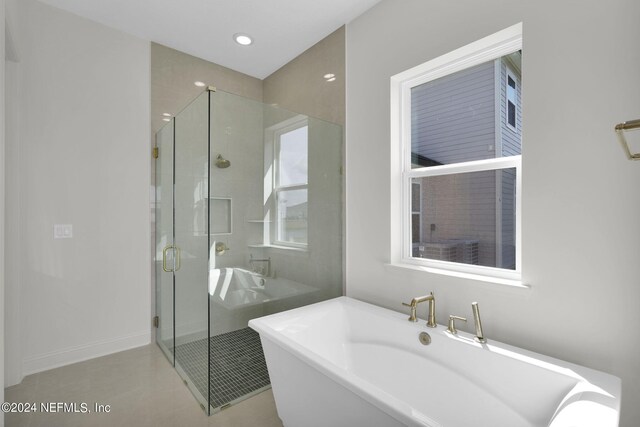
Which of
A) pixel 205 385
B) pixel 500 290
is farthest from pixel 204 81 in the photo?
pixel 500 290

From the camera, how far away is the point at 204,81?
317cm

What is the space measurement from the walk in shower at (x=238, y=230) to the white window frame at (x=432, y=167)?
528mm

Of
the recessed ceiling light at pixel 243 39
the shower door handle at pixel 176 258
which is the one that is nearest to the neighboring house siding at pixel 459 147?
the recessed ceiling light at pixel 243 39

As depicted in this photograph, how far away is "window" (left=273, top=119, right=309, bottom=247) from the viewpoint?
2.29 meters

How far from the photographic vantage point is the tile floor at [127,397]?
1.83 metres

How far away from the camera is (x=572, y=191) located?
1422 millimetres

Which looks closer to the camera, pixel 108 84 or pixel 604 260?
pixel 604 260

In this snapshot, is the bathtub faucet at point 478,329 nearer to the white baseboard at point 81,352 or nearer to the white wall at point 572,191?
the white wall at point 572,191

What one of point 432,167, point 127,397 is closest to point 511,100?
point 432,167

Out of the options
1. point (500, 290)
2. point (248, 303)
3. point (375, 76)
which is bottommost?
point (248, 303)

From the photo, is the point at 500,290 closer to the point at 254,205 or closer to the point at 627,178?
the point at 627,178

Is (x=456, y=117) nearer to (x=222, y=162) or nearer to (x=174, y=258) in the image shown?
(x=222, y=162)

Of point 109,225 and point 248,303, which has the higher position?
point 109,225

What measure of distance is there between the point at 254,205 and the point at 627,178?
1946 mm
